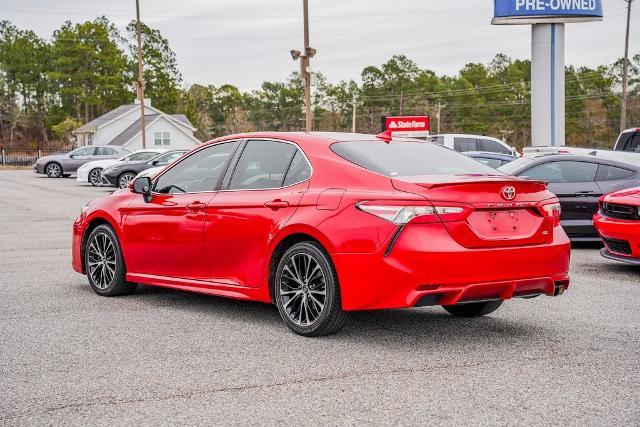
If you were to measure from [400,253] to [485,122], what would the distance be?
111 m

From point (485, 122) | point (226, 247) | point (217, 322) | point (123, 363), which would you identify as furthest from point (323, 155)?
point (485, 122)

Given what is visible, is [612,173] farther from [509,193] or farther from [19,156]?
[19,156]

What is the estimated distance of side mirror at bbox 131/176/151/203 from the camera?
27.2 ft

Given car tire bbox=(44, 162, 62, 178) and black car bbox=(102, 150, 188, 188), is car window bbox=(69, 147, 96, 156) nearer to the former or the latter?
car tire bbox=(44, 162, 62, 178)

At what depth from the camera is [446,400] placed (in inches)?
196

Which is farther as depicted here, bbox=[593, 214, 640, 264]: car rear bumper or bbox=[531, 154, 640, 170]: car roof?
bbox=[531, 154, 640, 170]: car roof

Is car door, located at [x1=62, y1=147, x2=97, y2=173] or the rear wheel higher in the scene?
car door, located at [x1=62, y1=147, x2=97, y2=173]

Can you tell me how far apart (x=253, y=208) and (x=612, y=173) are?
7.77 metres

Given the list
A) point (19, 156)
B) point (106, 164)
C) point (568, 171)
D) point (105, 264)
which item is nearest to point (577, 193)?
point (568, 171)

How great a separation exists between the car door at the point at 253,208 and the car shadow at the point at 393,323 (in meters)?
0.51

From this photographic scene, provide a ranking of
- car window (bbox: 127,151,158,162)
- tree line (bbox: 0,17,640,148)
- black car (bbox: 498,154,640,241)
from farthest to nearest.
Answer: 1. tree line (bbox: 0,17,640,148)
2. car window (bbox: 127,151,158,162)
3. black car (bbox: 498,154,640,241)

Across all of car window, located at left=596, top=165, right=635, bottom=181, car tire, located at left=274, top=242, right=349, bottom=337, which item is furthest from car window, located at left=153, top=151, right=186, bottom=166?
car tire, located at left=274, top=242, right=349, bottom=337

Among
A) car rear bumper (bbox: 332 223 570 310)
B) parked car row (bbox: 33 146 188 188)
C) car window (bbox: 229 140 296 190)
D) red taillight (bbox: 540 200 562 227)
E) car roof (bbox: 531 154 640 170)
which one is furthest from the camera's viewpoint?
parked car row (bbox: 33 146 188 188)

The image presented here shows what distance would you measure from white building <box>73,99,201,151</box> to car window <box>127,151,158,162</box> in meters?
48.0
